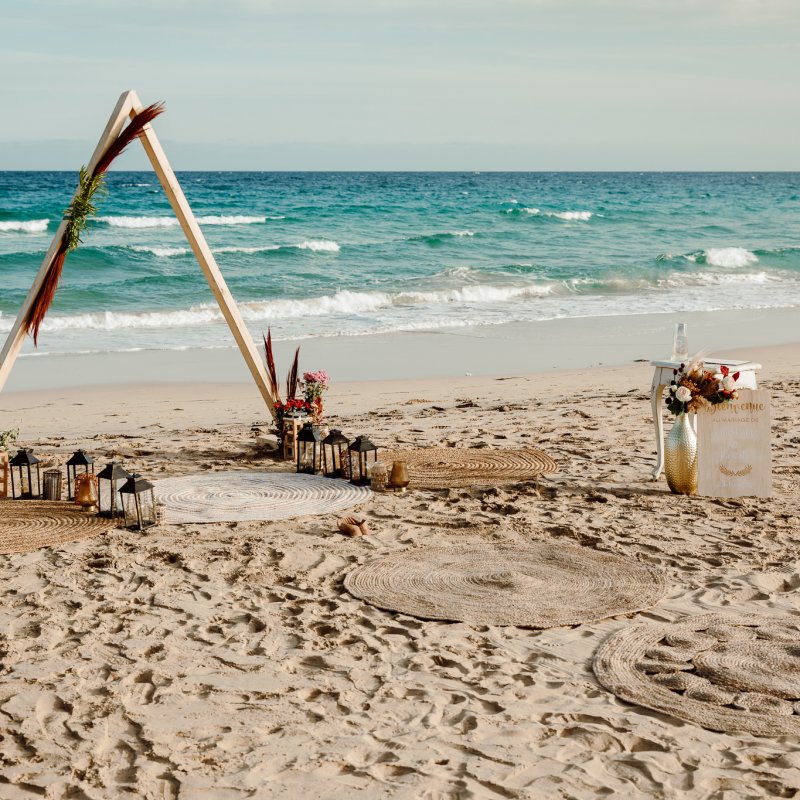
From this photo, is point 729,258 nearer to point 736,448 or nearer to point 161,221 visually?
point 161,221

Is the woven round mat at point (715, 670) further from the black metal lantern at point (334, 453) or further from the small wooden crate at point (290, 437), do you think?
the small wooden crate at point (290, 437)

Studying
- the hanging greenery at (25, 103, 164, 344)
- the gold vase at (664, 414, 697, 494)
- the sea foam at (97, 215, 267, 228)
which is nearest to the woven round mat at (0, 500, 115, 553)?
the hanging greenery at (25, 103, 164, 344)

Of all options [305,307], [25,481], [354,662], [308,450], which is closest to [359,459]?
[308,450]

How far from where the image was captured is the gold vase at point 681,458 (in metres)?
6.31

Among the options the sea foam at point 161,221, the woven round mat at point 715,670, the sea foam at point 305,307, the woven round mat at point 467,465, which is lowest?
the woven round mat at point 715,670

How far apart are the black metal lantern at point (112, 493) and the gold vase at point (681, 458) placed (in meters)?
3.05

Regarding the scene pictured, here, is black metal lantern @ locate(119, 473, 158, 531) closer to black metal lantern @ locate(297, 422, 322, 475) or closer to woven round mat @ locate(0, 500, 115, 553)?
woven round mat @ locate(0, 500, 115, 553)

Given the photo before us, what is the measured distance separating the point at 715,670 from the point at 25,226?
28583 mm

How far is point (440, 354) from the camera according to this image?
501 inches

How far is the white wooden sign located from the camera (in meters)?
6.20

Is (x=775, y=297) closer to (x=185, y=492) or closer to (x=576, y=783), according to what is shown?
(x=185, y=492)

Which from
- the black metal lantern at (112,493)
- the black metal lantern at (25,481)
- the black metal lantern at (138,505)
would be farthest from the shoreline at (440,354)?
the black metal lantern at (138,505)

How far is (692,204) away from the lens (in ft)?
153

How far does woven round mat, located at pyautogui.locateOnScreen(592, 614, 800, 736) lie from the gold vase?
77.6 inches
